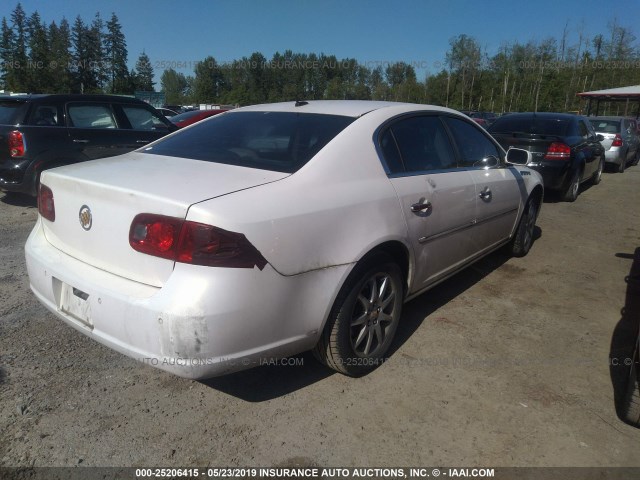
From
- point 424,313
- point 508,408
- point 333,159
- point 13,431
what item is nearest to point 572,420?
point 508,408

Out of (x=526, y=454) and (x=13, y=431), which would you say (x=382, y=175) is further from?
(x=13, y=431)

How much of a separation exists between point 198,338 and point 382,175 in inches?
56.4

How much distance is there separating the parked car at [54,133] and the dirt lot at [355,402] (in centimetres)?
314

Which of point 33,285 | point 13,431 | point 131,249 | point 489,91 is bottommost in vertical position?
point 13,431

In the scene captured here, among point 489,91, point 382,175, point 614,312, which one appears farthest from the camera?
point 489,91

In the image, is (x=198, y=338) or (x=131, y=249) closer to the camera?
(x=198, y=338)

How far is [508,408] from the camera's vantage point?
2.60 meters

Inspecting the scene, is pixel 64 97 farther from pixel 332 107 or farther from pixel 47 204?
pixel 332 107

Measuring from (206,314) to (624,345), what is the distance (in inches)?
117

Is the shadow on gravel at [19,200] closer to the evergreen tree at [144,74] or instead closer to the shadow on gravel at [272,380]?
the shadow on gravel at [272,380]

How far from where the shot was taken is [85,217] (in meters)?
2.41

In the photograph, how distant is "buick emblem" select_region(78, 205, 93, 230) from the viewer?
2377mm

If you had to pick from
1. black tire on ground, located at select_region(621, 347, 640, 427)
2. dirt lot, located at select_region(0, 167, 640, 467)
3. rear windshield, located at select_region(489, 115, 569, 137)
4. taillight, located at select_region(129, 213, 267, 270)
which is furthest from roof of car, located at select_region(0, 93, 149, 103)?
black tire on ground, located at select_region(621, 347, 640, 427)

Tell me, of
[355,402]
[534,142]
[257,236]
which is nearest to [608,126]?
[534,142]
